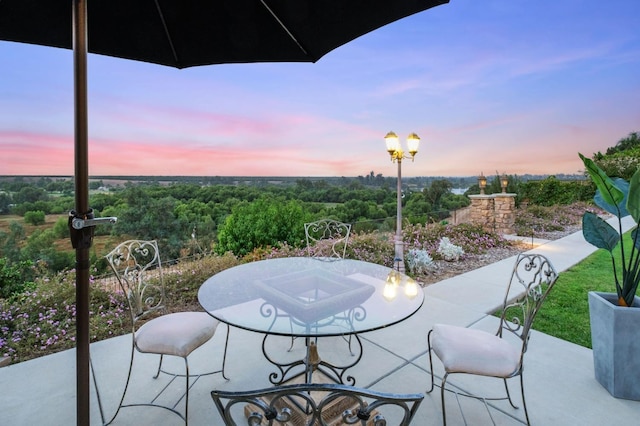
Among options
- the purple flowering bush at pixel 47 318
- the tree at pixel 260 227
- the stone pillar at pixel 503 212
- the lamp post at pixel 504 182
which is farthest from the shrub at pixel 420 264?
the lamp post at pixel 504 182

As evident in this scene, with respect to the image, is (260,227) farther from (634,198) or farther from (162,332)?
(634,198)

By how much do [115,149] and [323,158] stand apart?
483 centimetres

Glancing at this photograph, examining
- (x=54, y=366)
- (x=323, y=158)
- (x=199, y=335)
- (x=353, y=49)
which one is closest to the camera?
(x=199, y=335)

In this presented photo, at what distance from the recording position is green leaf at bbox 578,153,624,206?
73.5 inches

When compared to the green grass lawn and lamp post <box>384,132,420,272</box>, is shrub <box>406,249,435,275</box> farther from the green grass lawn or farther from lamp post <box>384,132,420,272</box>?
the green grass lawn

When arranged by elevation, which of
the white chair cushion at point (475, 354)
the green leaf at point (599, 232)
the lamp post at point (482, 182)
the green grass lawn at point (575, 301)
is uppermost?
the lamp post at point (482, 182)

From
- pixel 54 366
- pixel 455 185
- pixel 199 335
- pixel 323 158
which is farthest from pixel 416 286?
pixel 455 185

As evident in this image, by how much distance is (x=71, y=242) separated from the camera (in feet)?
2.84

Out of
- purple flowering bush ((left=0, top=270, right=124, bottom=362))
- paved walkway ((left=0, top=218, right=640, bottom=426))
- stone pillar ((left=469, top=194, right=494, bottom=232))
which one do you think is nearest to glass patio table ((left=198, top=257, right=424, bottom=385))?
paved walkway ((left=0, top=218, right=640, bottom=426))

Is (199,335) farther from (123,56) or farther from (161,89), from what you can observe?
(161,89)

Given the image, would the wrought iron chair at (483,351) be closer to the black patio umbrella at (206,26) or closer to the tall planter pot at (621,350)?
the tall planter pot at (621,350)

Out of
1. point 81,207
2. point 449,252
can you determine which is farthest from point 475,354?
point 449,252

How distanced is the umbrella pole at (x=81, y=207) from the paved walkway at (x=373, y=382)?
1.06m

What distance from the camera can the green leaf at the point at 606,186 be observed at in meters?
1.87
